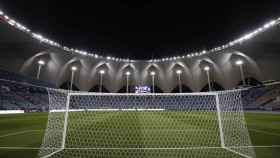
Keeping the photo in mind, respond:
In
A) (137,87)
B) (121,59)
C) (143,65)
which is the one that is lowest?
(137,87)

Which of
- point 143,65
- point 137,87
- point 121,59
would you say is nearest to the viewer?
point 137,87

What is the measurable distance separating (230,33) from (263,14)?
6039mm

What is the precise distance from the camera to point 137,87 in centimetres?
3878

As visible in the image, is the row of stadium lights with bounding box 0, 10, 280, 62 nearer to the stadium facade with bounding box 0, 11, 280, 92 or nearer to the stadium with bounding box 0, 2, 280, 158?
the stadium with bounding box 0, 2, 280, 158

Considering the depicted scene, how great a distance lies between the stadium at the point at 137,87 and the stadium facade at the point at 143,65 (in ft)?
0.54

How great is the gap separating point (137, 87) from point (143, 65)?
9436 mm

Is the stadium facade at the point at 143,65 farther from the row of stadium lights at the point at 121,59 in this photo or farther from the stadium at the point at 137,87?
the row of stadium lights at the point at 121,59

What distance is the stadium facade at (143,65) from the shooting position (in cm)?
2752

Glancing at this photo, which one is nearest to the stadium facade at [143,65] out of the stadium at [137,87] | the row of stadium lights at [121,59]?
the stadium at [137,87]

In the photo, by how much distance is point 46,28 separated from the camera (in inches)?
1062

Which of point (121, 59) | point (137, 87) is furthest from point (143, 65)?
point (137, 87)

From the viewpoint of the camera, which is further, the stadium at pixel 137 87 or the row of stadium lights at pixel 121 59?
the row of stadium lights at pixel 121 59

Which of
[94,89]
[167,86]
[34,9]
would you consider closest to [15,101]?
[34,9]

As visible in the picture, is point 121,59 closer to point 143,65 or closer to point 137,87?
point 143,65
